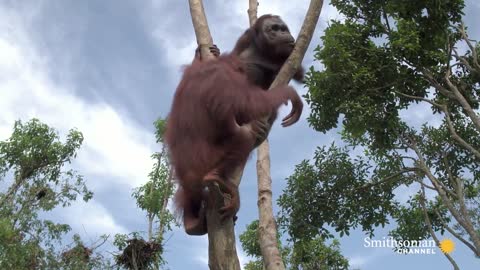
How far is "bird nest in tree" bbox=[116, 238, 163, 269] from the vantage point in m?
10.4

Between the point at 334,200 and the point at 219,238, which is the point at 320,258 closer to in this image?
the point at 334,200

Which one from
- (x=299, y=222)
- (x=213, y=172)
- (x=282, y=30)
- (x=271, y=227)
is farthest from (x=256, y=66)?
(x=299, y=222)

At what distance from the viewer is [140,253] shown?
10.5m

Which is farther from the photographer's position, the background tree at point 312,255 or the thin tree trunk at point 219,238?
the background tree at point 312,255

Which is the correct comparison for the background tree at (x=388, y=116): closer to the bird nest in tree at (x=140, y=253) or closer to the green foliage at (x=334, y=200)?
the green foliage at (x=334, y=200)

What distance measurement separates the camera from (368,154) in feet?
30.3

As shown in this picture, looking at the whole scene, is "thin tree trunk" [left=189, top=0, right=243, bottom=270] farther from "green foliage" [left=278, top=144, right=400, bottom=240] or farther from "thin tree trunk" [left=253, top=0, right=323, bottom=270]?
"green foliage" [left=278, top=144, right=400, bottom=240]

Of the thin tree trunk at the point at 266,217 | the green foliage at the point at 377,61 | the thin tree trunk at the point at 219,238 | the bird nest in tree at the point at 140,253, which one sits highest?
the green foliage at the point at 377,61

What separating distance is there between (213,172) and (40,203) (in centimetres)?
949

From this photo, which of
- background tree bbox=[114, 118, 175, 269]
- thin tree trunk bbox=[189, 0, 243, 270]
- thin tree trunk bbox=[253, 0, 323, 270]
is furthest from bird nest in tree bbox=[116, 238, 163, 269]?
thin tree trunk bbox=[189, 0, 243, 270]

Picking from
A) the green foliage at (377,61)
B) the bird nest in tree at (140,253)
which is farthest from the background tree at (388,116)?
the bird nest in tree at (140,253)

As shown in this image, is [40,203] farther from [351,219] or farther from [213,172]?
[213,172]

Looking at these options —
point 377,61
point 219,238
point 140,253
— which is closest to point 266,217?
point 219,238

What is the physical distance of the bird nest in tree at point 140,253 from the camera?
1041 cm
